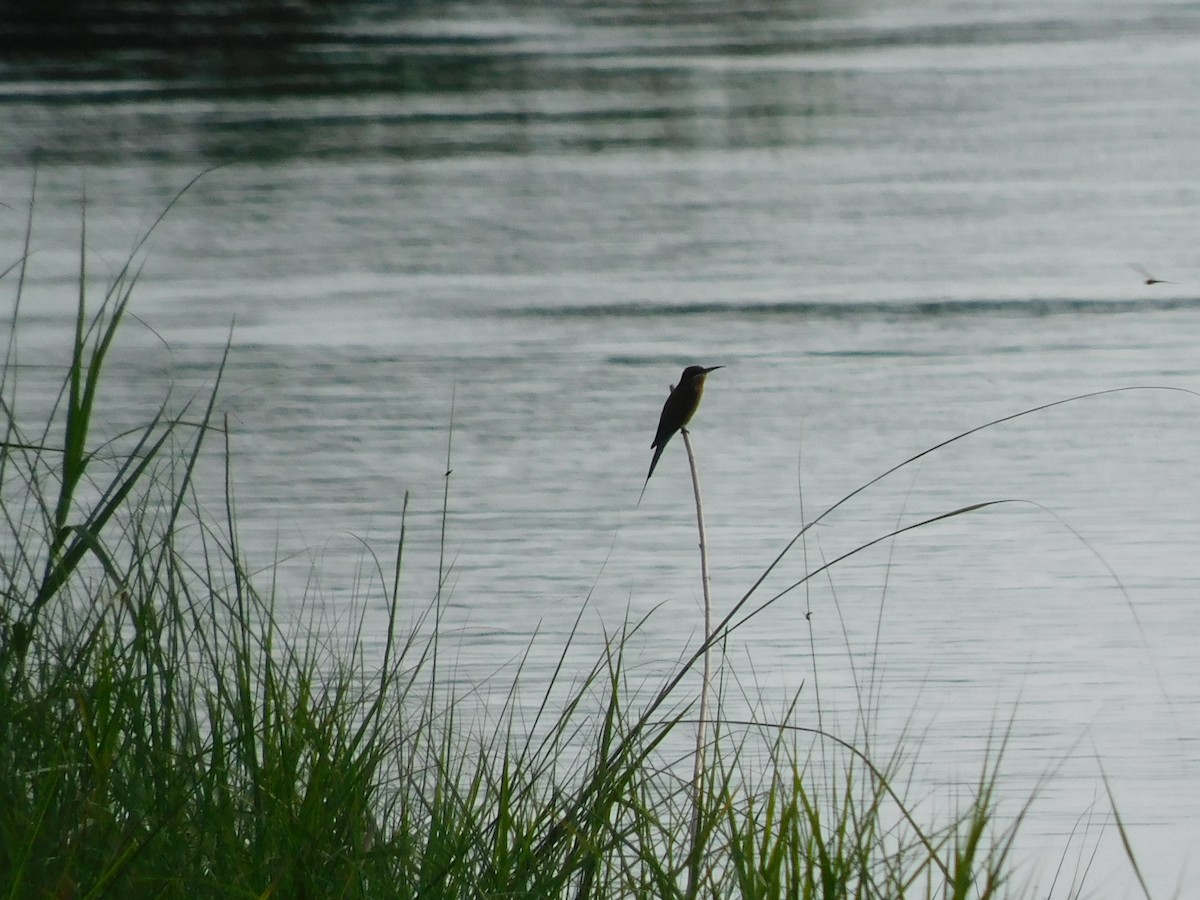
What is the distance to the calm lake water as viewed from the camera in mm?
3781

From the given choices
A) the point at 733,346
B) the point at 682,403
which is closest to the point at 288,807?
the point at 682,403

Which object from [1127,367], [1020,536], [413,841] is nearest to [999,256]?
[1127,367]

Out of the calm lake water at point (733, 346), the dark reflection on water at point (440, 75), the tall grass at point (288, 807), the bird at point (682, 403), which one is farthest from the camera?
the dark reflection on water at point (440, 75)

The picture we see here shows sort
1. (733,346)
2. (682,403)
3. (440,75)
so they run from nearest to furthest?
1. (682,403)
2. (733,346)
3. (440,75)

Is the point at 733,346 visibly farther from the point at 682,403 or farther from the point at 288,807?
the point at 288,807

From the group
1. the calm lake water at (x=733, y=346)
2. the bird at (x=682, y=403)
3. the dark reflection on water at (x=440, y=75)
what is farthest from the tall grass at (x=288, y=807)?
the dark reflection on water at (x=440, y=75)

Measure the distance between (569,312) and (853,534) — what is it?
7.78 feet

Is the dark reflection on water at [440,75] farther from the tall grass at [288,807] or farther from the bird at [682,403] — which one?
the tall grass at [288,807]

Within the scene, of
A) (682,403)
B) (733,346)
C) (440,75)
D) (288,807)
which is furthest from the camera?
(440,75)

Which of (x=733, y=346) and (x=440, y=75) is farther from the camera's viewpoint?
(x=440, y=75)

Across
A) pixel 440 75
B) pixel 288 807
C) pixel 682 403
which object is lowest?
pixel 288 807

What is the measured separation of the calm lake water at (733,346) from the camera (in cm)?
378

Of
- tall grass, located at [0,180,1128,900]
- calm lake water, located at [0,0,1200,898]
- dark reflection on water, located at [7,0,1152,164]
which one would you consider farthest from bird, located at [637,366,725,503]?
dark reflection on water, located at [7,0,1152,164]

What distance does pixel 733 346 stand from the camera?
6.29 meters
